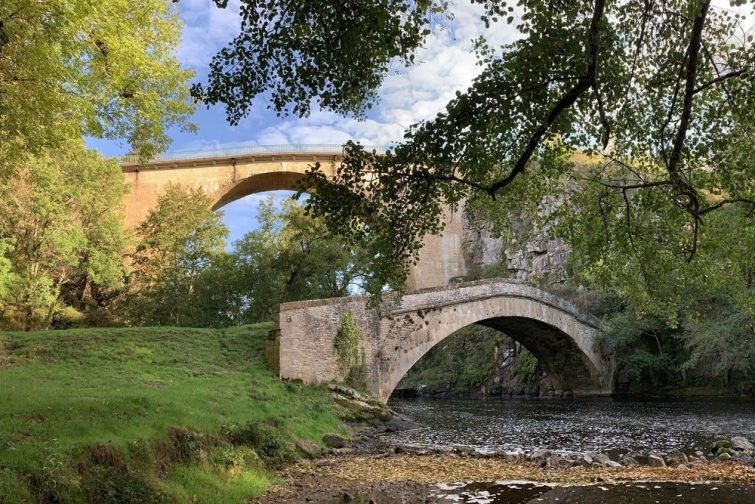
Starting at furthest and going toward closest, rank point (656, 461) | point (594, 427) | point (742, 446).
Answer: point (594, 427) → point (742, 446) → point (656, 461)

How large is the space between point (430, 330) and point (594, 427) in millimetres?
7469

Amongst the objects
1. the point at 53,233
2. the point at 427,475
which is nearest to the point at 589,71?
the point at 427,475

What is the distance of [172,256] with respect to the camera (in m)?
26.4

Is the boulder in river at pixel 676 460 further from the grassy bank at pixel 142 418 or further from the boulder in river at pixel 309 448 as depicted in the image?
the grassy bank at pixel 142 418

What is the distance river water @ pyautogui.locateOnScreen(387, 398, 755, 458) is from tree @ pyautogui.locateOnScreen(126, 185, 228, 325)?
11.5 metres

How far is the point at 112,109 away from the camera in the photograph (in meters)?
11.2

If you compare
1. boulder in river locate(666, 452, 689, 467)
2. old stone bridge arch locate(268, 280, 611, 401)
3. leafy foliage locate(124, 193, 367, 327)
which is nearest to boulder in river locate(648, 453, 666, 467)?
boulder in river locate(666, 452, 689, 467)

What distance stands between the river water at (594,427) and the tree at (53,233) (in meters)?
13.7

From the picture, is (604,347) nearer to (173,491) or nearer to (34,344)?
(34,344)

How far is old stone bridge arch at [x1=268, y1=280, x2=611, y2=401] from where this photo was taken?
57.0 ft

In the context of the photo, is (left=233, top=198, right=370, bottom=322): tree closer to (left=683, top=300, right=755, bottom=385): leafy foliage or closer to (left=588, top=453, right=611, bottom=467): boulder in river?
(left=683, top=300, right=755, bottom=385): leafy foliage

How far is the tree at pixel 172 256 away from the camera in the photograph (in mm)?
24859

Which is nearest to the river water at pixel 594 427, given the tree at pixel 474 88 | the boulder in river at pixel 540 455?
the boulder in river at pixel 540 455

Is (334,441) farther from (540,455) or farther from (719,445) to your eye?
(719,445)
